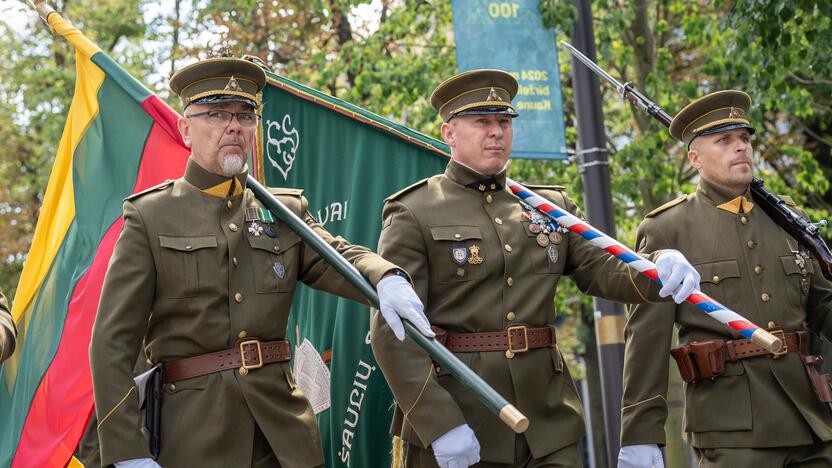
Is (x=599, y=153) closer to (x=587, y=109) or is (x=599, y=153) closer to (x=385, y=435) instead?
(x=587, y=109)

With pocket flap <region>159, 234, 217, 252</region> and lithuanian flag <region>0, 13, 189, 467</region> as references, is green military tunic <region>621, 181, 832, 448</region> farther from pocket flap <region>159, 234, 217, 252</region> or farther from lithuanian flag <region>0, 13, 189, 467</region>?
lithuanian flag <region>0, 13, 189, 467</region>

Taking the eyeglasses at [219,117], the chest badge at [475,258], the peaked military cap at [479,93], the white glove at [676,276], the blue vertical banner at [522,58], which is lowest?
the white glove at [676,276]

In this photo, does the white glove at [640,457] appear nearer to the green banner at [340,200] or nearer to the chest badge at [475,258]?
the chest badge at [475,258]

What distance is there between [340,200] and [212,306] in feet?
6.77

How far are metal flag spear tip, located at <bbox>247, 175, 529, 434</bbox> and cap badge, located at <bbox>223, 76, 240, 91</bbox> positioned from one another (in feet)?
1.25

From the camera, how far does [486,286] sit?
16.9 ft

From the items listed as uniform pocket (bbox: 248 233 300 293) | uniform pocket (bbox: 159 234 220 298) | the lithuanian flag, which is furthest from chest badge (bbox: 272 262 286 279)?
Answer: the lithuanian flag

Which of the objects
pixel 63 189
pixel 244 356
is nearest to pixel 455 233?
pixel 244 356

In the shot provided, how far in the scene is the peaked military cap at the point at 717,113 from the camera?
5984mm

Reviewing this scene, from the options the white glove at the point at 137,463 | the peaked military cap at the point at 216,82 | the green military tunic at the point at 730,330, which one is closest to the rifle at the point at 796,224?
the green military tunic at the point at 730,330

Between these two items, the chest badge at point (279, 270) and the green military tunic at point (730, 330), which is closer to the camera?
the chest badge at point (279, 270)

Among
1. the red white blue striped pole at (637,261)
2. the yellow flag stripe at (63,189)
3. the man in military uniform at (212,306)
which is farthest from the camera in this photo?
the yellow flag stripe at (63,189)

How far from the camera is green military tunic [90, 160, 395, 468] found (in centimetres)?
454

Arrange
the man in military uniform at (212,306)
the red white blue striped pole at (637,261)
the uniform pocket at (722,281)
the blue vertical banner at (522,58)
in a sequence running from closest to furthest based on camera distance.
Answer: the red white blue striped pole at (637,261) < the man in military uniform at (212,306) < the uniform pocket at (722,281) < the blue vertical banner at (522,58)
